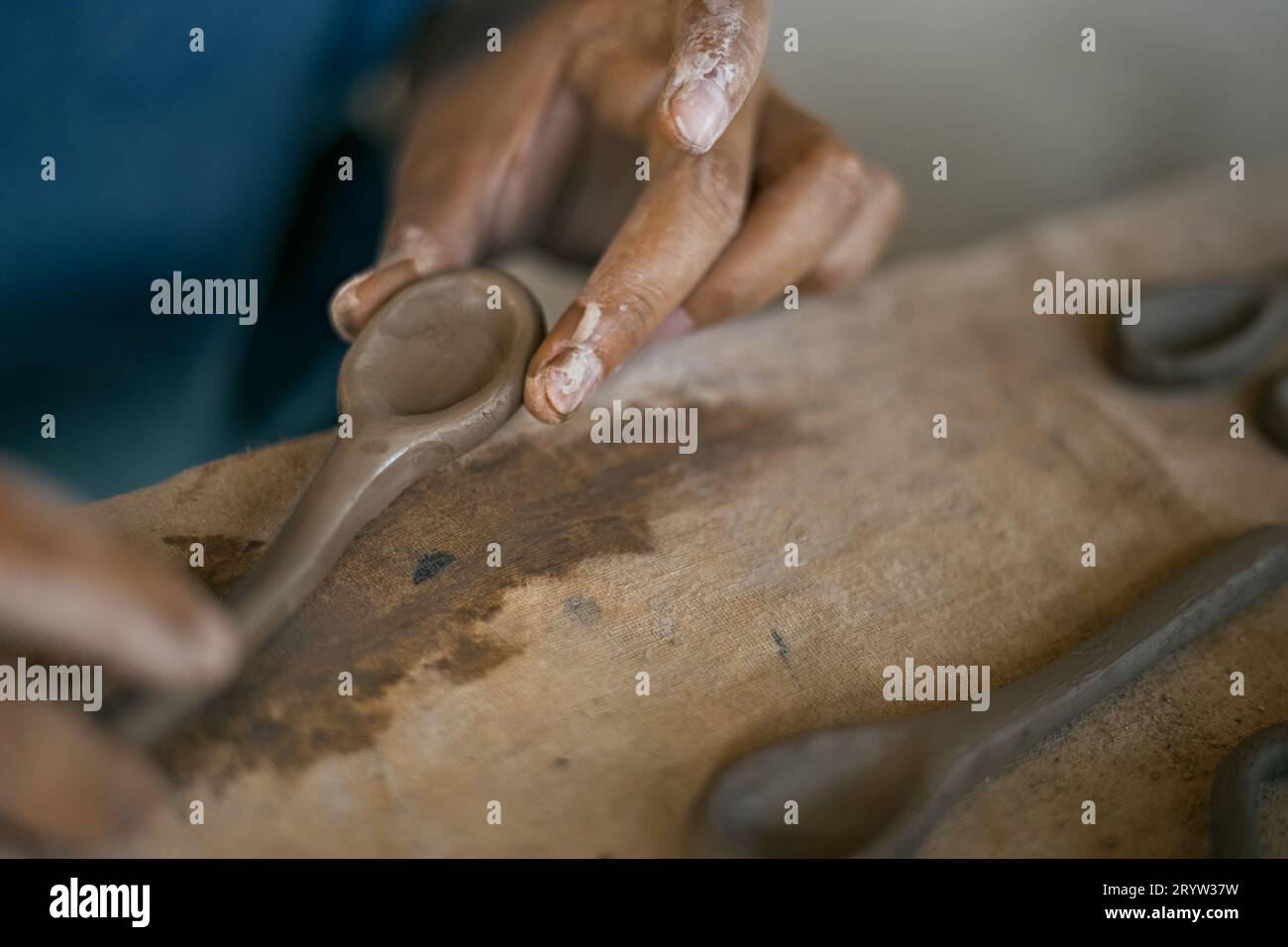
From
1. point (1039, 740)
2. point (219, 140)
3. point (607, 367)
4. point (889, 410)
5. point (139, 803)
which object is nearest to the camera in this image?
point (139, 803)

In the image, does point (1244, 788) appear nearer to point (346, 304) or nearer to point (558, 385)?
point (558, 385)

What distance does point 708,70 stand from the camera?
2.61ft

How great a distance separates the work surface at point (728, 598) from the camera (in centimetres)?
66

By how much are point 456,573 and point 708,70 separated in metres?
0.41

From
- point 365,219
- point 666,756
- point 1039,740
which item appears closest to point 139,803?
point 666,756

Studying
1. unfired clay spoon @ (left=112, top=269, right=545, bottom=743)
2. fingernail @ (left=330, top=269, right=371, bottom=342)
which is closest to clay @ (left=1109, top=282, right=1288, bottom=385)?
unfired clay spoon @ (left=112, top=269, right=545, bottom=743)

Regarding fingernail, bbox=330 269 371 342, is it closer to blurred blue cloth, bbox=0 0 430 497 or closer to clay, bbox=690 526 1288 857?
blurred blue cloth, bbox=0 0 430 497

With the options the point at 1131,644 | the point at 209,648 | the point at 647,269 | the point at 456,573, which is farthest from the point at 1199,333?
the point at 209,648

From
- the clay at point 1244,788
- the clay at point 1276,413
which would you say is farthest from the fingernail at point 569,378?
the clay at point 1276,413

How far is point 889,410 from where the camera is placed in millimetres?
970

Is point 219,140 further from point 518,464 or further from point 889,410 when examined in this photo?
point 889,410

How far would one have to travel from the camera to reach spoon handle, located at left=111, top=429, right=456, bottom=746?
2.23ft

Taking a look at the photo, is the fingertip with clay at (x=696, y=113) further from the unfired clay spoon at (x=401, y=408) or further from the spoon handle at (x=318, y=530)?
the spoon handle at (x=318, y=530)

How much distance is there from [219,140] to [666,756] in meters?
0.78
